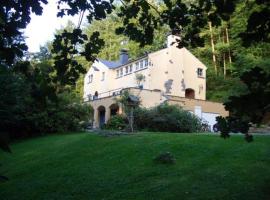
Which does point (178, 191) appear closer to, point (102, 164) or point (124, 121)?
point (102, 164)

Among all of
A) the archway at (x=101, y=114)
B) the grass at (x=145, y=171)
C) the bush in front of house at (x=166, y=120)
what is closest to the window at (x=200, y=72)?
the archway at (x=101, y=114)

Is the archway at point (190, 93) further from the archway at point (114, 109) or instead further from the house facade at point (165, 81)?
the archway at point (114, 109)

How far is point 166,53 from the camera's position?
4106 centimetres

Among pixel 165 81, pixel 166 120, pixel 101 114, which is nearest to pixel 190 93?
pixel 165 81

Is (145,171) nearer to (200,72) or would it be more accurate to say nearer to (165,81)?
(165,81)

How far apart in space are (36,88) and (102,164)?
834cm

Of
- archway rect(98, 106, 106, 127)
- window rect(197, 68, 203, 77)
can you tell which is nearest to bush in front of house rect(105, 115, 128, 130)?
archway rect(98, 106, 106, 127)

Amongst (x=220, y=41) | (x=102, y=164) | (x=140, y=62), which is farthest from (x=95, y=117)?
(x=102, y=164)

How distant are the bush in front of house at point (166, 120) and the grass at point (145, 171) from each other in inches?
303

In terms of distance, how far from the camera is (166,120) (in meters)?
25.8

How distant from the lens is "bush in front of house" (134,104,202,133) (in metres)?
25.6

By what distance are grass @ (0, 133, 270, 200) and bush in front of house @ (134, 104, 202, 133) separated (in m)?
7.69

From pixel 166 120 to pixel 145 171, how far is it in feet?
45.4

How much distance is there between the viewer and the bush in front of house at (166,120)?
25609 mm
